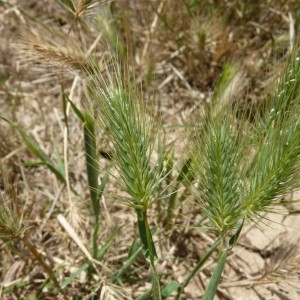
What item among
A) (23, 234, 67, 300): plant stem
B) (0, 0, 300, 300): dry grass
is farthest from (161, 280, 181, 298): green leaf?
(23, 234, 67, 300): plant stem

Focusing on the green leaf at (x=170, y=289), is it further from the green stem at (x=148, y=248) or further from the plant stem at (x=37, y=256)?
the plant stem at (x=37, y=256)

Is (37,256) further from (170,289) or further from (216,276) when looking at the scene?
(216,276)

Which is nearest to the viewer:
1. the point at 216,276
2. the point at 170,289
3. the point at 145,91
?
the point at 216,276

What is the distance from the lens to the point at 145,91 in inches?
69.0

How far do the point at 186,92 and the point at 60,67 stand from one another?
74cm

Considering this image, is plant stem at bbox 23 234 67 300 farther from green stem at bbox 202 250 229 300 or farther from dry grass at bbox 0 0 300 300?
green stem at bbox 202 250 229 300

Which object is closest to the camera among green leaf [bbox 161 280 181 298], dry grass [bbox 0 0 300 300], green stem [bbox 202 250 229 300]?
green stem [bbox 202 250 229 300]

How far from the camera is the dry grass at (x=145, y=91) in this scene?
137 cm

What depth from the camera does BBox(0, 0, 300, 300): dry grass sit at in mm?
1366

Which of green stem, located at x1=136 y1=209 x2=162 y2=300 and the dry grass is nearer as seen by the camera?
green stem, located at x1=136 y1=209 x2=162 y2=300

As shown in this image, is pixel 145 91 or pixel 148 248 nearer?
pixel 148 248

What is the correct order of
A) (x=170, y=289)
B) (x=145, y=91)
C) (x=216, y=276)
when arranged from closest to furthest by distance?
1. (x=216, y=276)
2. (x=170, y=289)
3. (x=145, y=91)

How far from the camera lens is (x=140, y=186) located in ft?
3.14

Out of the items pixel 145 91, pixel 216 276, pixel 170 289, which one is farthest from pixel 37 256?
pixel 145 91
